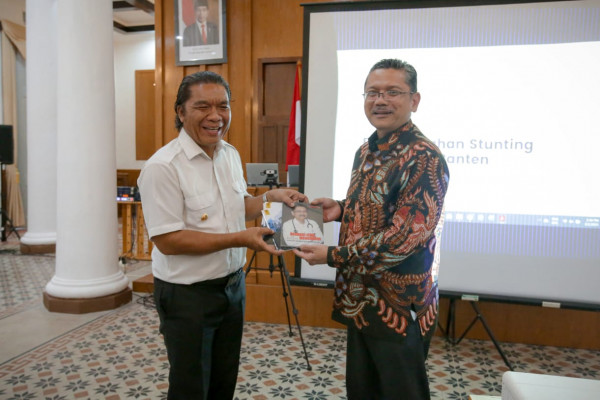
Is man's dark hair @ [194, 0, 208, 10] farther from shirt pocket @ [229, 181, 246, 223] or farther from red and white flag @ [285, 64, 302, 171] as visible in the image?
shirt pocket @ [229, 181, 246, 223]

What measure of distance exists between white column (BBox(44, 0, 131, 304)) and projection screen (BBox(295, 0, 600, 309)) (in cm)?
207

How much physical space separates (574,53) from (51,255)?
6477 mm

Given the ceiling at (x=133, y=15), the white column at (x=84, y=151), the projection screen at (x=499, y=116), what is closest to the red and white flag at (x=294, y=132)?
the projection screen at (x=499, y=116)

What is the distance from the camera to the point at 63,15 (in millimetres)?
3490

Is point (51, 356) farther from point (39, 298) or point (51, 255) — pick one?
point (51, 255)

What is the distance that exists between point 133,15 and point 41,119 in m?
4.63

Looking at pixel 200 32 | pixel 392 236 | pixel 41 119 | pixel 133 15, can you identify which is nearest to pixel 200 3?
pixel 200 32

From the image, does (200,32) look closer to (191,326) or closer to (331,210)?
(331,210)

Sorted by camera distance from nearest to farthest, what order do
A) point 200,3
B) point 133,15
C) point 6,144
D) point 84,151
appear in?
point 84,151 < point 200,3 < point 6,144 < point 133,15

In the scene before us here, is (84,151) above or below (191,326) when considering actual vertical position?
above

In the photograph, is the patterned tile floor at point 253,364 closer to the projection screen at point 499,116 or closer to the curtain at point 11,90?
the projection screen at point 499,116

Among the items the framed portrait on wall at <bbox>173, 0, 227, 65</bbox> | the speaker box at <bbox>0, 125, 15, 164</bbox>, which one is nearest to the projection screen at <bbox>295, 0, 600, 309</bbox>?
the framed portrait on wall at <bbox>173, 0, 227, 65</bbox>

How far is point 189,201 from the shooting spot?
4.75ft

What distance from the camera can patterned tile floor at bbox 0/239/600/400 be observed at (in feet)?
7.87
